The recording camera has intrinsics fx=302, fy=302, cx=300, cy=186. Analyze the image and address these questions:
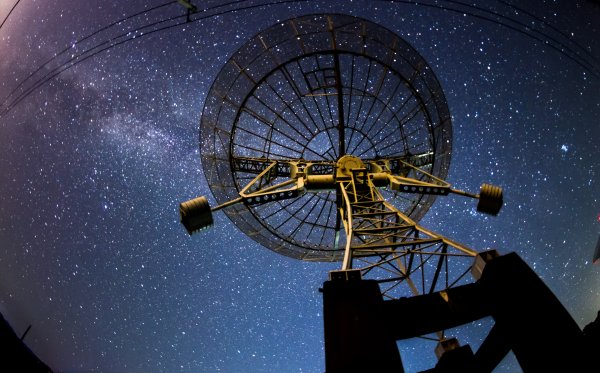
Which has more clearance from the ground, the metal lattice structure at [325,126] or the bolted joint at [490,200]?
the metal lattice structure at [325,126]

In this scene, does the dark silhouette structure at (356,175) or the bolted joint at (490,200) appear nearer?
the dark silhouette structure at (356,175)

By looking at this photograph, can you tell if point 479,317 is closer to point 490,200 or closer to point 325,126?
point 490,200

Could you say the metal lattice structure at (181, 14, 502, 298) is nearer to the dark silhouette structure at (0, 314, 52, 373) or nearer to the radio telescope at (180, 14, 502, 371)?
the radio telescope at (180, 14, 502, 371)

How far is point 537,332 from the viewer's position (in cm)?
276

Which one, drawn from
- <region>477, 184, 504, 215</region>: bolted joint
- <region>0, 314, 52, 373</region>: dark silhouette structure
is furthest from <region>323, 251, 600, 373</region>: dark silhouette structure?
<region>0, 314, 52, 373</region>: dark silhouette structure

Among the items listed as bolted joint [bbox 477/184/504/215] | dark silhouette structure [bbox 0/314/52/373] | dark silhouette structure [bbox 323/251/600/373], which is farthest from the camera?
dark silhouette structure [bbox 0/314/52/373]

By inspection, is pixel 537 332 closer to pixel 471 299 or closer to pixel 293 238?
pixel 471 299

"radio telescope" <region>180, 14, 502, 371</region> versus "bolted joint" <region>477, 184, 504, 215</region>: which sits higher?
"radio telescope" <region>180, 14, 502, 371</region>

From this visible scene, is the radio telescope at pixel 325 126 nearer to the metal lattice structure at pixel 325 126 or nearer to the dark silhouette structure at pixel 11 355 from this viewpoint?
the metal lattice structure at pixel 325 126

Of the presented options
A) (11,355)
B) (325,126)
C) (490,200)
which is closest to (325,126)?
Answer: (325,126)

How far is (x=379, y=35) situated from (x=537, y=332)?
8.98m

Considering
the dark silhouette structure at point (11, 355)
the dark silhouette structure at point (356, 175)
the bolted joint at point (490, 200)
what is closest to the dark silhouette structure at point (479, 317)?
the dark silhouette structure at point (356, 175)

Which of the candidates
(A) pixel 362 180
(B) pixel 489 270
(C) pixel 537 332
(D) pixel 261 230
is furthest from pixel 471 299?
(D) pixel 261 230

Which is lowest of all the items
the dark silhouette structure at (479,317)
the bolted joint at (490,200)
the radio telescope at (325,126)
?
the dark silhouette structure at (479,317)
